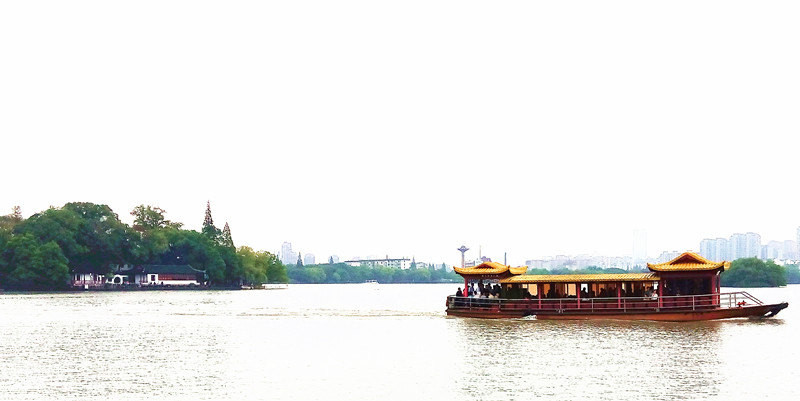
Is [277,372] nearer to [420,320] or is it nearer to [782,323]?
[420,320]

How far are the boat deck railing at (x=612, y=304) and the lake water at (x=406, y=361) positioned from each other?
3.55ft

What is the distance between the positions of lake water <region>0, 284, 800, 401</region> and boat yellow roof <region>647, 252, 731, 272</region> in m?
3.03

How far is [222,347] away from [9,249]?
101 metres

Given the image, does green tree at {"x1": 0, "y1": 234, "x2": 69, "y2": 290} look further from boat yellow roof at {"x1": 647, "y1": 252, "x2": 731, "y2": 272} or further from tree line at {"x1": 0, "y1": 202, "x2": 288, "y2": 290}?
boat yellow roof at {"x1": 647, "y1": 252, "x2": 731, "y2": 272}

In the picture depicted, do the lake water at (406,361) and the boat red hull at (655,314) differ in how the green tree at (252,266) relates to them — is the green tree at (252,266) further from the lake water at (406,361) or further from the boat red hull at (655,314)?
the boat red hull at (655,314)

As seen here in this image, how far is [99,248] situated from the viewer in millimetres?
148875

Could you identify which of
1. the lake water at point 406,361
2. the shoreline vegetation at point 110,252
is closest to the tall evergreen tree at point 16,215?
the shoreline vegetation at point 110,252

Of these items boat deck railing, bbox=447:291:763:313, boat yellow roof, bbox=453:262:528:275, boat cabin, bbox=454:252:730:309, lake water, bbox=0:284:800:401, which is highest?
boat yellow roof, bbox=453:262:528:275

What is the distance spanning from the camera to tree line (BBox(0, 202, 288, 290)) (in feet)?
440

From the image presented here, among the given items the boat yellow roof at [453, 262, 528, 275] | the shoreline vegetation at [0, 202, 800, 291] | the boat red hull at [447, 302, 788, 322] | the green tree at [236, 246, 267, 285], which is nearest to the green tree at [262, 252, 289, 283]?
the shoreline vegetation at [0, 202, 800, 291]

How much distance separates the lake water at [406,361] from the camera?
29688mm

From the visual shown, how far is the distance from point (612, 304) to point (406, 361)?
2093cm

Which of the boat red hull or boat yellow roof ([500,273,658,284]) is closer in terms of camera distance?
the boat red hull

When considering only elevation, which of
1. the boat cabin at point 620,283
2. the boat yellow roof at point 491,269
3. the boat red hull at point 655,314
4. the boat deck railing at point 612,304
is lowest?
the boat red hull at point 655,314
